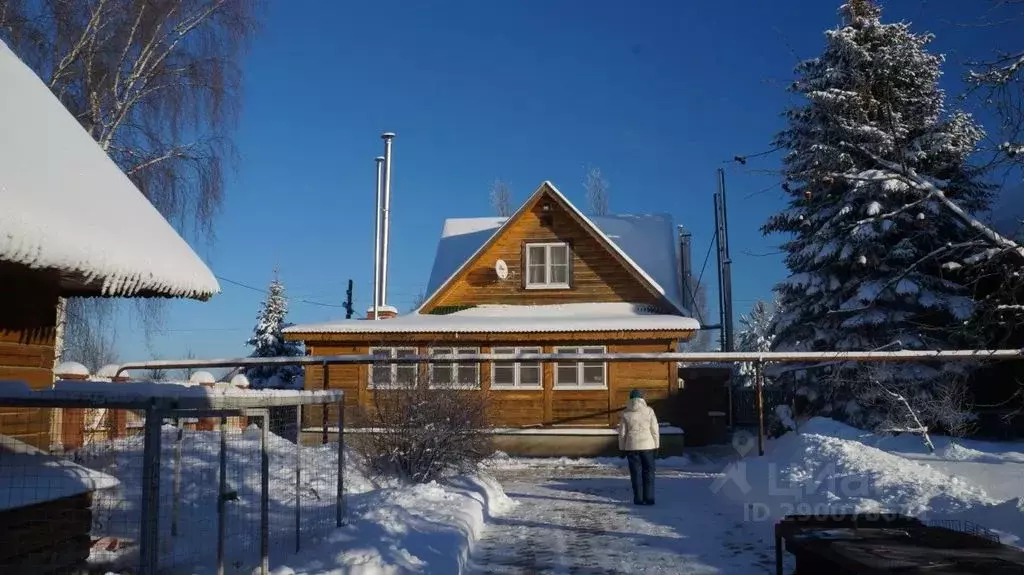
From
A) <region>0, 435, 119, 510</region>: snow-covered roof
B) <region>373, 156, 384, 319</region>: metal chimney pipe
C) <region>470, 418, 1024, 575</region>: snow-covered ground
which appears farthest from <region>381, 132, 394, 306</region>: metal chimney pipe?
<region>0, 435, 119, 510</region>: snow-covered roof

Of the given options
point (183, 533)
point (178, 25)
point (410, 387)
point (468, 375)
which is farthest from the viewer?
point (468, 375)

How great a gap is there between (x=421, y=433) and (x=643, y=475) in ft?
10.5

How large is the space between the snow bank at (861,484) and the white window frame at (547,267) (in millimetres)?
11244

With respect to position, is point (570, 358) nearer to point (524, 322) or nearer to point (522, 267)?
point (524, 322)

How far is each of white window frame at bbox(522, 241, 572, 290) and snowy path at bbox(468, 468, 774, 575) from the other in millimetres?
10858

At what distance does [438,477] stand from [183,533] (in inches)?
161

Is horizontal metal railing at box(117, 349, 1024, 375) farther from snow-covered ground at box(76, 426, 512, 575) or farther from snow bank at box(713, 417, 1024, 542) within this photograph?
snow-covered ground at box(76, 426, 512, 575)

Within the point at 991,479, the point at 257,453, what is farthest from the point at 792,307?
the point at 257,453

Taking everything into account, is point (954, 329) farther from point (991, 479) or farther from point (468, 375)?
point (468, 375)

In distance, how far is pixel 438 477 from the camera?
12.0 metres

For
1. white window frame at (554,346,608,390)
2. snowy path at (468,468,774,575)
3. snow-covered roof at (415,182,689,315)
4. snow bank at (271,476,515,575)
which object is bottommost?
snowy path at (468,468,774,575)

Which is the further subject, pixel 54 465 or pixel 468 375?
pixel 468 375

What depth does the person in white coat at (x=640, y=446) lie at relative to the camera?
11.8m

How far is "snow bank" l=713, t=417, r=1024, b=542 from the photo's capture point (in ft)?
28.8
